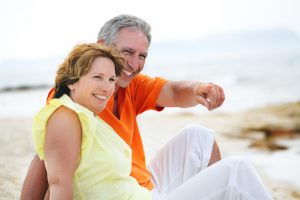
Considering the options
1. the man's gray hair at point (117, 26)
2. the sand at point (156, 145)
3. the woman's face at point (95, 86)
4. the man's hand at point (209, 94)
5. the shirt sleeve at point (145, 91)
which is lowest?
the sand at point (156, 145)

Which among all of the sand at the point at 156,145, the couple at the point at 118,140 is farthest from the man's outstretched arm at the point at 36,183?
the sand at the point at 156,145

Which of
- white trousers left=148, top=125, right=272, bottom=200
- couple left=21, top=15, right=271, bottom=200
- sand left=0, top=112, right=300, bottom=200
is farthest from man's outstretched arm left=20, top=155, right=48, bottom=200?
sand left=0, top=112, right=300, bottom=200

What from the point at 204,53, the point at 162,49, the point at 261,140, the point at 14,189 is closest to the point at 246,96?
the point at 261,140

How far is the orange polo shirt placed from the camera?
97.9 inches

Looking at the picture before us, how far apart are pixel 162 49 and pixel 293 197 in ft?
178

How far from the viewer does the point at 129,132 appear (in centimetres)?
254

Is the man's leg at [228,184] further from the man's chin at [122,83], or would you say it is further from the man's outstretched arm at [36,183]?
the man's chin at [122,83]

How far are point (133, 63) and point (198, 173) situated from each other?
2.61ft

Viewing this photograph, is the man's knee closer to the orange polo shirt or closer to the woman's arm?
the orange polo shirt

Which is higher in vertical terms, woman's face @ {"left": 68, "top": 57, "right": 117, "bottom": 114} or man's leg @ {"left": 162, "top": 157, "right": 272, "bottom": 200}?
woman's face @ {"left": 68, "top": 57, "right": 117, "bottom": 114}

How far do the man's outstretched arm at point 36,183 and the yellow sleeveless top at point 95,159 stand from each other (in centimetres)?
32

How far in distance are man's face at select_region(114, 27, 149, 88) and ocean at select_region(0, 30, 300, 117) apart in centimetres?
47

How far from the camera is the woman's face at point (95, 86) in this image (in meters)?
1.90

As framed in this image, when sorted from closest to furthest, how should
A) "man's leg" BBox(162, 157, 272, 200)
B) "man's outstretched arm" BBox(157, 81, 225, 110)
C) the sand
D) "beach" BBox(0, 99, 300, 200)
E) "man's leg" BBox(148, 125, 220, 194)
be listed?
1. "man's leg" BBox(162, 157, 272, 200)
2. "man's outstretched arm" BBox(157, 81, 225, 110)
3. "man's leg" BBox(148, 125, 220, 194)
4. the sand
5. "beach" BBox(0, 99, 300, 200)
